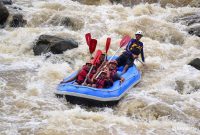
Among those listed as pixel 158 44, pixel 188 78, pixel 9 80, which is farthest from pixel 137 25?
pixel 9 80

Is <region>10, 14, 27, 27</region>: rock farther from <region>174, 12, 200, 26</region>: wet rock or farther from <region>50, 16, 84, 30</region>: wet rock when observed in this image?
<region>174, 12, 200, 26</region>: wet rock

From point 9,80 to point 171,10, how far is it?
810 centimetres

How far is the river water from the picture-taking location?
648cm

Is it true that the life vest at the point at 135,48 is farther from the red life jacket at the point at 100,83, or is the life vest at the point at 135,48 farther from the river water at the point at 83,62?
the red life jacket at the point at 100,83

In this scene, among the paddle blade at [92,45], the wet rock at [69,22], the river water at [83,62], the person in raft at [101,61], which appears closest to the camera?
the river water at [83,62]

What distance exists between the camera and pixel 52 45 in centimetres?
1009

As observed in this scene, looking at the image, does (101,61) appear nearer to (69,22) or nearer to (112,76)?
(112,76)

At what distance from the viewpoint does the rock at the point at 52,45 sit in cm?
1010

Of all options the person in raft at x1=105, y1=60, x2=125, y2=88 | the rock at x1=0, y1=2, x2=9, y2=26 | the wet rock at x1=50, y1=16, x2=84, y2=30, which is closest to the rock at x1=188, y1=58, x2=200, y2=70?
the person in raft at x1=105, y1=60, x2=125, y2=88

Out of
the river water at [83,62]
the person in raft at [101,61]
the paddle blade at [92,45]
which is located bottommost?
the river water at [83,62]

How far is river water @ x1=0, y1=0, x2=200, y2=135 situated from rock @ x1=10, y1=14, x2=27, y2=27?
199 millimetres

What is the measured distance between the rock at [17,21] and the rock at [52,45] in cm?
207

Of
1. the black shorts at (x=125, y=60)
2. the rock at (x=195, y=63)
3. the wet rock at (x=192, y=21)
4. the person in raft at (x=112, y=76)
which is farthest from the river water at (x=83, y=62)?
the black shorts at (x=125, y=60)

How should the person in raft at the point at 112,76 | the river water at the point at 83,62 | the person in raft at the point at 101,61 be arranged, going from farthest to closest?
the person in raft at the point at 101,61
the person in raft at the point at 112,76
the river water at the point at 83,62
